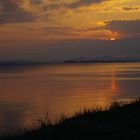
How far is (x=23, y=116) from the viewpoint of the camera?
20.3 meters

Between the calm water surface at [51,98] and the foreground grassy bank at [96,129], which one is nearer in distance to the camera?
the foreground grassy bank at [96,129]

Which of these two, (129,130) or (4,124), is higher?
(129,130)

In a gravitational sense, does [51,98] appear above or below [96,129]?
below

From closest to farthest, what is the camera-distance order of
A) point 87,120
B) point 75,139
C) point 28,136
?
Result: point 75,139 < point 28,136 < point 87,120

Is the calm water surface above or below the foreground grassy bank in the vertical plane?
below

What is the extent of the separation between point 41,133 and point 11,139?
624mm

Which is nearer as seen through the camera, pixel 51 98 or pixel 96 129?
pixel 96 129

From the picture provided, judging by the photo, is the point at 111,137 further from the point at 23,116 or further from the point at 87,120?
the point at 23,116

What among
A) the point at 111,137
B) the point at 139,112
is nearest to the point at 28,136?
the point at 111,137

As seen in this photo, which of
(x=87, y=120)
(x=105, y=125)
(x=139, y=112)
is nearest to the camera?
(x=105, y=125)

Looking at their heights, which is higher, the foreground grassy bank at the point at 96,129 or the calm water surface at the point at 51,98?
the foreground grassy bank at the point at 96,129

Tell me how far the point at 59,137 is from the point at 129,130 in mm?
1548

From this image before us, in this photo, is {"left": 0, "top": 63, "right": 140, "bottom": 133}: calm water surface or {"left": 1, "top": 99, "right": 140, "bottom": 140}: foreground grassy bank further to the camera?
{"left": 0, "top": 63, "right": 140, "bottom": 133}: calm water surface

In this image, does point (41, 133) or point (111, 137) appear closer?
point (111, 137)
